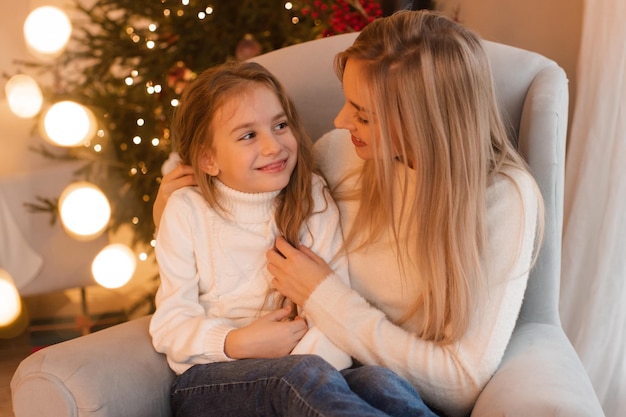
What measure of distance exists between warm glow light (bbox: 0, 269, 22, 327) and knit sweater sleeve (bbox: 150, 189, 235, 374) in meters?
1.52

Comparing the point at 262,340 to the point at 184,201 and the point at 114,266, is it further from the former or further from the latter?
the point at 114,266

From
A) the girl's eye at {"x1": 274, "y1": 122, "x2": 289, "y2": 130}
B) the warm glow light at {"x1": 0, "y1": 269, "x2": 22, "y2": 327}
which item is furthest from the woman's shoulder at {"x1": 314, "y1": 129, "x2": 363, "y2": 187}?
the warm glow light at {"x1": 0, "y1": 269, "x2": 22, "y2": 327}

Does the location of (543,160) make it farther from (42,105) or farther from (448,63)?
(42,105)

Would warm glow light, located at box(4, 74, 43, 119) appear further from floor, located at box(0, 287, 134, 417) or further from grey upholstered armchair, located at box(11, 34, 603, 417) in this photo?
grey upholstered armchair, located at box(11, 34, 603, 417)

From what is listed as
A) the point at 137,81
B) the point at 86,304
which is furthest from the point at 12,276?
the point at 137,81

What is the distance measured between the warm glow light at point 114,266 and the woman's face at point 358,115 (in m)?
1.80

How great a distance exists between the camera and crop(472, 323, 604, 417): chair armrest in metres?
1.23

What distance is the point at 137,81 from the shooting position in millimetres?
2883

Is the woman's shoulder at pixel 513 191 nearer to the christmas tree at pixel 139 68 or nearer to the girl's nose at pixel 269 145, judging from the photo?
the girl's nose at pixel 269 145

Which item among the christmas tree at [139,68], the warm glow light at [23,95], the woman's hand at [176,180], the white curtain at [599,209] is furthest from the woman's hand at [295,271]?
the warm glow light at [23,95]

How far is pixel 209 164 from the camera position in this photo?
1656 millimetres

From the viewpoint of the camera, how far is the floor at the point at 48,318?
9.86ft

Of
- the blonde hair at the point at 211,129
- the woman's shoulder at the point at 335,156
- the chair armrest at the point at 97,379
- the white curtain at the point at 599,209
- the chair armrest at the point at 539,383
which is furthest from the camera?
the white curtain at the point at 599,209

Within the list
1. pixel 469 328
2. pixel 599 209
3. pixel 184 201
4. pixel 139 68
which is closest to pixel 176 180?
pixel 184 201
